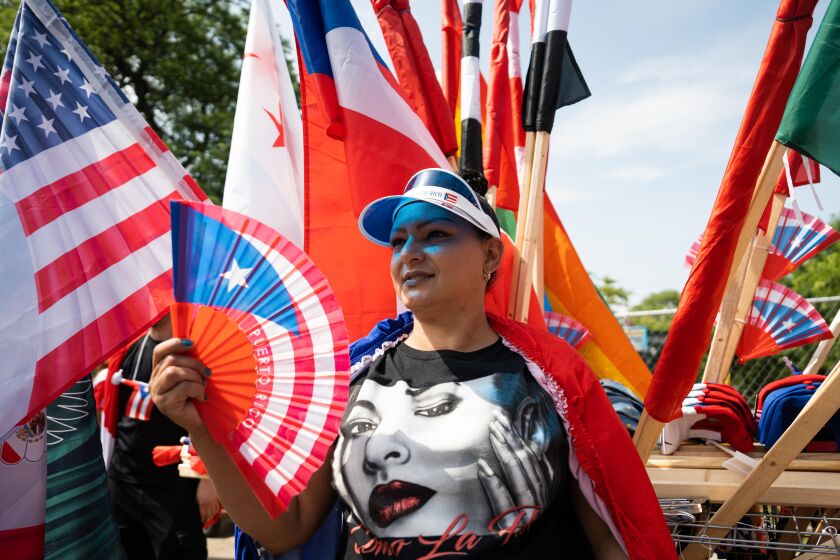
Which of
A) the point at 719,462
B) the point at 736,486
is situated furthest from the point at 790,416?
the point at 736,486

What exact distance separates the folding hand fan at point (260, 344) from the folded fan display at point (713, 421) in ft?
5.02

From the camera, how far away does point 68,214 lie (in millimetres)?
2092

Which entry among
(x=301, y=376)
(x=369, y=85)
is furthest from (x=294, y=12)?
(x=301, y=376)

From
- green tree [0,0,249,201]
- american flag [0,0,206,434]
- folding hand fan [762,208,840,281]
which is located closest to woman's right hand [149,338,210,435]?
american flag [0,0,206,434]

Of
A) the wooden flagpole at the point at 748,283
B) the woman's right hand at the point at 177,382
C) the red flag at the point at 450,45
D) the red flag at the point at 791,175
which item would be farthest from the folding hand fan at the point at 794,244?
the woman's right hand at the point at 177,382

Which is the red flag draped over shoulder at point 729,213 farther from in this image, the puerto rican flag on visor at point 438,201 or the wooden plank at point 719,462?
the puerto rican flag on visor at point 438,201

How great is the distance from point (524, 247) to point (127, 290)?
1.42 metres

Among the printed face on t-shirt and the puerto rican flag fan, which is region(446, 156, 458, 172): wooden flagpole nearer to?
the printed face on t-shirt

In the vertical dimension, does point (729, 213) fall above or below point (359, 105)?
below

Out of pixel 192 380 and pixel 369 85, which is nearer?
pixel 192 380

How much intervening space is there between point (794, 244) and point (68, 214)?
4.00 metres

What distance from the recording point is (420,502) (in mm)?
1514

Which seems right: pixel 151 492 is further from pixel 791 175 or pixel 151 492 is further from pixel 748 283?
pixel 791 175

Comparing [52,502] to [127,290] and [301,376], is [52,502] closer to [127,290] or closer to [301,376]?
[127,290]
